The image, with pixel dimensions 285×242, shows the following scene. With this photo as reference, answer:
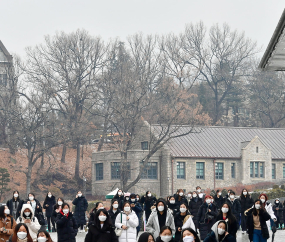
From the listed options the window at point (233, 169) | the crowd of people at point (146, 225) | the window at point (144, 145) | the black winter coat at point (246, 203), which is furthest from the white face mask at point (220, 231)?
the window at point (233, 169)

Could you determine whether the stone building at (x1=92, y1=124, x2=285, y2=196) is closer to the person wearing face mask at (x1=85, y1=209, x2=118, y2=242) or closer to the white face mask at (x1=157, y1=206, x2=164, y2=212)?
the white face mask at (x1=157, y1=206, x2=164, y2=212)

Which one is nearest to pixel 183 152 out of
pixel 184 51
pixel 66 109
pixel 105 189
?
pixel 105 189

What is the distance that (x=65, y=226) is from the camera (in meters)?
15.7

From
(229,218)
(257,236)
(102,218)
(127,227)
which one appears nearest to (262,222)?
(257,236)

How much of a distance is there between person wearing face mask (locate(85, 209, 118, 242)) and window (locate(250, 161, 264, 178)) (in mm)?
51906

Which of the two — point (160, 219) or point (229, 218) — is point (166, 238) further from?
point (160, 219)

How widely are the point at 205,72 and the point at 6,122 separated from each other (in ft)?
106

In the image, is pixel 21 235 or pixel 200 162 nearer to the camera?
pixel 21 235

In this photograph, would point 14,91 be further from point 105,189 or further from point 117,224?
point 117,224

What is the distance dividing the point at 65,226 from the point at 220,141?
4973 centimetres

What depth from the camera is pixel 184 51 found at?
84125 millimetres

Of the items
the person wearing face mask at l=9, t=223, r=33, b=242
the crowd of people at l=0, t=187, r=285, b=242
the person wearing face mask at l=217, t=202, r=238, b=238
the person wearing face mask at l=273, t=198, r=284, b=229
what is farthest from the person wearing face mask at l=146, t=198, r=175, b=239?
the person wearing face mask at l=273, t=198, r=284, b=229

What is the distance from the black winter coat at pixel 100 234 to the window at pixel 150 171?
46263mm

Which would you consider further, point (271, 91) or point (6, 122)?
point (271, 91)
